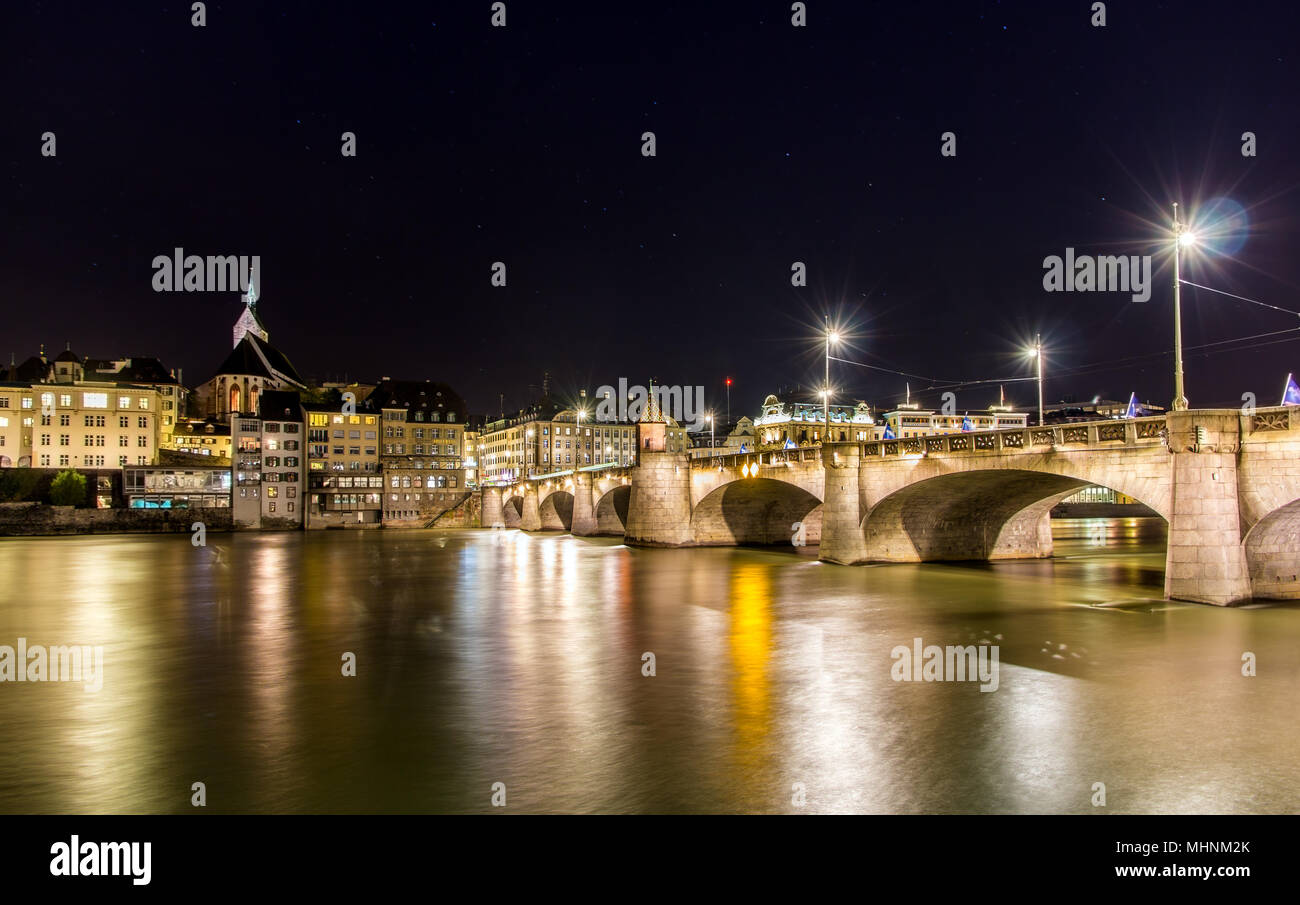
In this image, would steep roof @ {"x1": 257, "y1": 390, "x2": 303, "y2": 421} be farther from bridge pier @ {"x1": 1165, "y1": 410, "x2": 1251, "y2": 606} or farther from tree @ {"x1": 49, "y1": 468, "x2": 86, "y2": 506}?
bridge pier @ {"x1": 1165, "y1": 410, "x2": 1251, "y2": 606}

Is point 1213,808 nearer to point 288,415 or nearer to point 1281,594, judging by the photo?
point 1281,594

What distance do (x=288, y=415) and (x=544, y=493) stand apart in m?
45.7

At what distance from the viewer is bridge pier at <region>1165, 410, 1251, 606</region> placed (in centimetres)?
2448

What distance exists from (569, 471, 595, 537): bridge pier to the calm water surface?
47.0 metres

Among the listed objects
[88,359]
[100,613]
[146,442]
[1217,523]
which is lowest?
[100,613]

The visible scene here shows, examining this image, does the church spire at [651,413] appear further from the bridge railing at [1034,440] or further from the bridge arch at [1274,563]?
the bridge arch at [1274,563]

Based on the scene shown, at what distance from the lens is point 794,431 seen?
140m

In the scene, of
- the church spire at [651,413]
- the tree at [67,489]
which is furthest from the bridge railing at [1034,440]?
the tree at [67,489]

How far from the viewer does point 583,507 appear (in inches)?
3221

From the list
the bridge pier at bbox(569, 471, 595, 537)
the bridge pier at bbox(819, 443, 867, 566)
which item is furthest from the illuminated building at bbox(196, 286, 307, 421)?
the bridge pier at bbox(819, 443, 867, 566)

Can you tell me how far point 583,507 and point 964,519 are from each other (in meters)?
43.9

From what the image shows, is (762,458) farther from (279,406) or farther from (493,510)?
(279,406)

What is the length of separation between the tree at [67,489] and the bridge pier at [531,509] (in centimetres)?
5375
